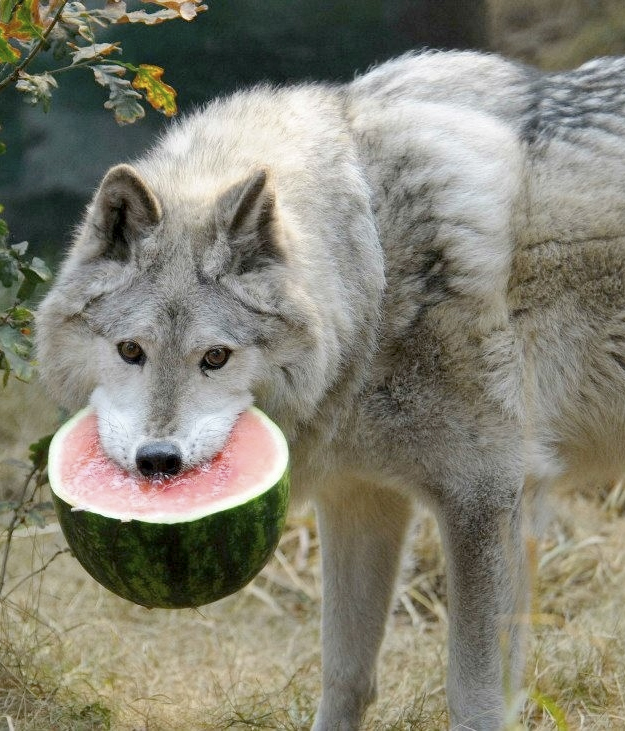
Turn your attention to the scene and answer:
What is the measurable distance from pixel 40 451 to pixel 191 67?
3.18 m

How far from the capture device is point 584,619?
5.50 meters

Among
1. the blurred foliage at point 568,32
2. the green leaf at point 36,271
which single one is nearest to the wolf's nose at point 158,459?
the green leaf at point 36,271

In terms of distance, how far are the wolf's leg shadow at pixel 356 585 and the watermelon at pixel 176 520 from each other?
46.9 inches

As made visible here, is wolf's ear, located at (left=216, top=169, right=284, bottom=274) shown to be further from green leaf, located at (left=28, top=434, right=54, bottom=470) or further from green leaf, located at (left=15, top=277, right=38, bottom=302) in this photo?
green leaf, located at (left=28, top=434, right=54, bottom=470)

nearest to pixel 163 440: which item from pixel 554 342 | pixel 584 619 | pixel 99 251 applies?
pixel 99 251

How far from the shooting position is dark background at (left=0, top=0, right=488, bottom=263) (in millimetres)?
6328

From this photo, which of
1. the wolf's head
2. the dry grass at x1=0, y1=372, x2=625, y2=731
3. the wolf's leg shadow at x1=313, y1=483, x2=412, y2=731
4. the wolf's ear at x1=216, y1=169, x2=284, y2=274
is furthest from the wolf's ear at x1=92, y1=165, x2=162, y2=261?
the dry grass at x1=0, y1=372, x2=625, y2=731

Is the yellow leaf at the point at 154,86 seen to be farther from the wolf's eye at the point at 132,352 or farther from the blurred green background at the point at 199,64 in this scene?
the blurred green background at the point at 199,64

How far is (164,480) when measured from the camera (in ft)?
9.93

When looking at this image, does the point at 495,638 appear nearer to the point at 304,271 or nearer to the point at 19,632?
the point at 304,271

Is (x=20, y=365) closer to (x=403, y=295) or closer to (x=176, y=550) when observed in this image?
(x=176, y=550)

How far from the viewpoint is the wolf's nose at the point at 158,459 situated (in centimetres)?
301

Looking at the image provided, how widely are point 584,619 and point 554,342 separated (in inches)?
90.5

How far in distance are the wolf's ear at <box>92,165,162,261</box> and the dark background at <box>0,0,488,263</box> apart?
9.90ft
